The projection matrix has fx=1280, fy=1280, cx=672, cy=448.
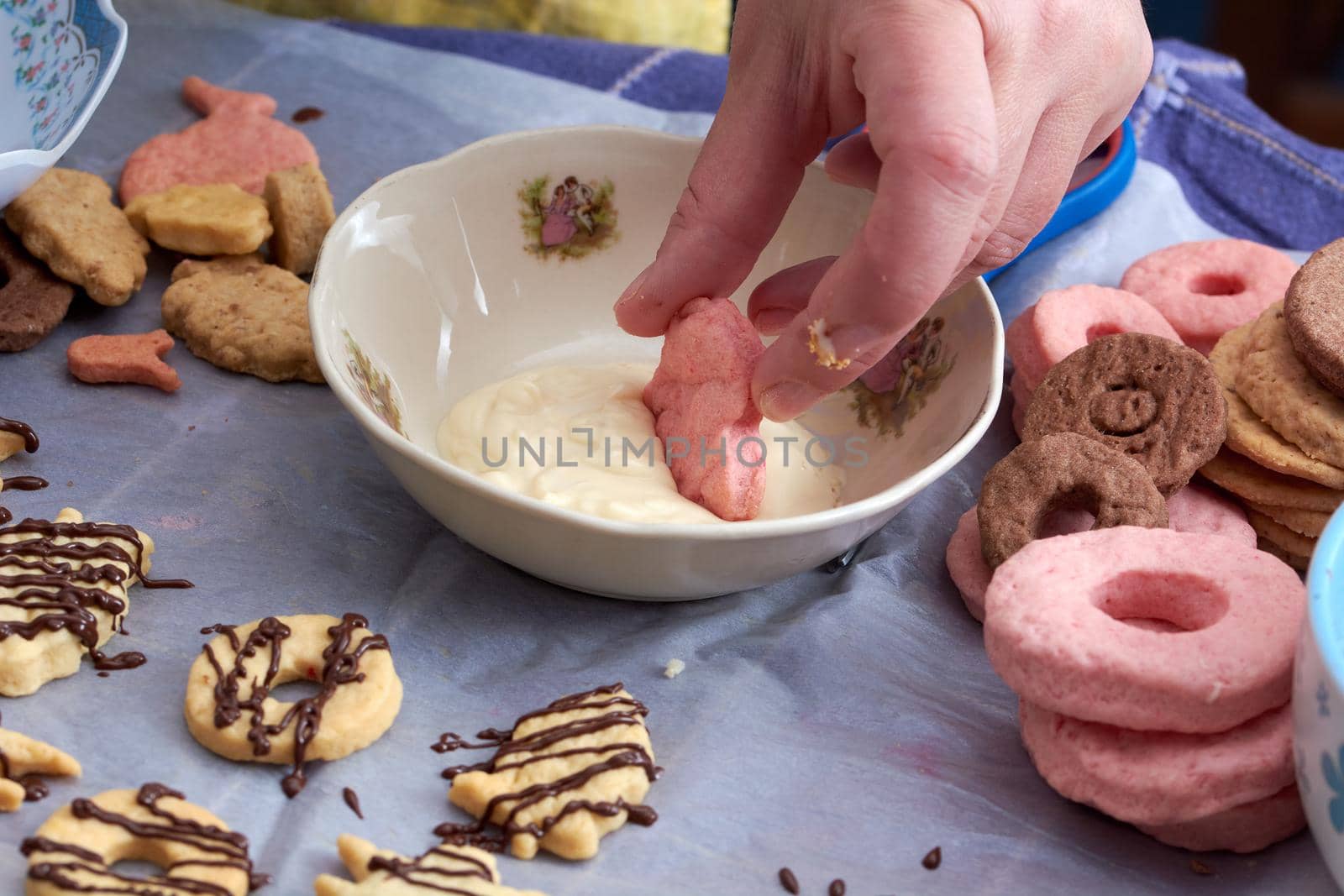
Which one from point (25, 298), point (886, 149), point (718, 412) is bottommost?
point (25, 298)

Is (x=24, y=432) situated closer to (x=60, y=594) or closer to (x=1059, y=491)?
(x=60, y=594)

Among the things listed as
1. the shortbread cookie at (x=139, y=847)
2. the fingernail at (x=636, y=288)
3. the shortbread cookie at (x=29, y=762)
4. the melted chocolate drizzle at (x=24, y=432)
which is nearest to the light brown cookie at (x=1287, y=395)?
the fingernail at (x=636, y=288)

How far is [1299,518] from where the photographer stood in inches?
60.0

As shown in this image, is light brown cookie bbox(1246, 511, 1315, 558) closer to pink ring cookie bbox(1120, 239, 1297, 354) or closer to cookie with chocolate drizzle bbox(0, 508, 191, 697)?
pink ring cookie bbox(1120, 239, 1297, 354)

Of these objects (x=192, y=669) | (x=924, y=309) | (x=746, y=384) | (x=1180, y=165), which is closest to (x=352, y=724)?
(x=192, y=669)

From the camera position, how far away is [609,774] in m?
1.22

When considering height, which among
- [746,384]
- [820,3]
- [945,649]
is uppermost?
[820,3]

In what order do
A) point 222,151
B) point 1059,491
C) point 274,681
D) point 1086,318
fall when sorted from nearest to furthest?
point 274,681 < point 1059,491 < point 1086,318 < point 222,151

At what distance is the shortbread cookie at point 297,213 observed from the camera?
75.3 inches

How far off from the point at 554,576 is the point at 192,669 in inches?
14.9

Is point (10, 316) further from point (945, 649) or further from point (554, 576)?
point (945, 649)

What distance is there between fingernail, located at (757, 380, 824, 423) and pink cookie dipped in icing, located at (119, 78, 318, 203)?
3.35 feet

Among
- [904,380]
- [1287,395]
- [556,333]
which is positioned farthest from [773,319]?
[1287,395]

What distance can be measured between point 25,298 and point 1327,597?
1.63 meters
